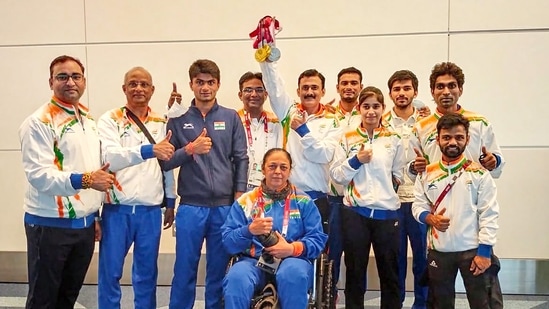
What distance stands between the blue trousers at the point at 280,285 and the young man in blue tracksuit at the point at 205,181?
564 mm

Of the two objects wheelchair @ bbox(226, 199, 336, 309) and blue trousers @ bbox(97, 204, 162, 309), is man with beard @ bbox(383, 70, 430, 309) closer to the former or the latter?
wheelchair @ bbox(226, 199, 336, 309)

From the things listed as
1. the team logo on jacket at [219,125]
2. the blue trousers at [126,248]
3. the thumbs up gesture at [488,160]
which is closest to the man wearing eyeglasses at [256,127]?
the team logo on jacket at [219,125]

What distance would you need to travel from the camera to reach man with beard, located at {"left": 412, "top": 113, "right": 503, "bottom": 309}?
254 centimetres

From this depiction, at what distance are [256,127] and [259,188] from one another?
0.59m

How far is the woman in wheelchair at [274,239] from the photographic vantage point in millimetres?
2395

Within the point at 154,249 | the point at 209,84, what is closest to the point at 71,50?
the point at 209,84

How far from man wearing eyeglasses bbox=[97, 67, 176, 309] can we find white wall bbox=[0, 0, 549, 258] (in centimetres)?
131

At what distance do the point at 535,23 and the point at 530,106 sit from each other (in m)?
0.69

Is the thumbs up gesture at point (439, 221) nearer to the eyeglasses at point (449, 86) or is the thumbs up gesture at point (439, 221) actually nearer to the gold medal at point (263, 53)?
the eyeglasses at point (449, 86)

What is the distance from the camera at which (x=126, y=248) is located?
2969mm

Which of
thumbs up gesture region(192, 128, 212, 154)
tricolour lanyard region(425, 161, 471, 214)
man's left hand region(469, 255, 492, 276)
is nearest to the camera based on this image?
man's left hand region(469, 255, 492, 276)

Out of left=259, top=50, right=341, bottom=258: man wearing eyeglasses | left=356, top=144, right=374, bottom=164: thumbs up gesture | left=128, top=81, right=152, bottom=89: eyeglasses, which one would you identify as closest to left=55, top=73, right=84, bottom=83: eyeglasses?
left=128, top=81, right=152, bottom=89: eyeglasses

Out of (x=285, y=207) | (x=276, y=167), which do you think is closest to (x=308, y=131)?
(x=276, y=167)

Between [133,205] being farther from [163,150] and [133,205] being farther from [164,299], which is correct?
[164,299]
